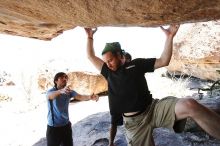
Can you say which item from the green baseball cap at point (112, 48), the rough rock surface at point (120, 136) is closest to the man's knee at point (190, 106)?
the green baseball cap at point (112, 48)

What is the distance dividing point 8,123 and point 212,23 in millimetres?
6053

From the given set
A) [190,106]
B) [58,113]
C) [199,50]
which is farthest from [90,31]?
[199,50]

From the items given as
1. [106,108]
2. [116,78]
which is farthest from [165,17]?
[106,108]

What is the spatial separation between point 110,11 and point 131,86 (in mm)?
843

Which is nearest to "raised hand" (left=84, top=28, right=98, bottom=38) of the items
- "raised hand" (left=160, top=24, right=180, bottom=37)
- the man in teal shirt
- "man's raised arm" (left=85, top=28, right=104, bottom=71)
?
"man's raised arm" (left=85, top=28, right=104, bottom=71)

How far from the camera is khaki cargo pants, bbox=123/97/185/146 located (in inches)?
111

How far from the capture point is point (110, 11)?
2615 mm

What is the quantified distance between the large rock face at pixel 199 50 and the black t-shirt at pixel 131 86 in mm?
5926

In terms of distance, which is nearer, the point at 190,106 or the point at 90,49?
the point at 190,106

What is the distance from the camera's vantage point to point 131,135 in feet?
10.7

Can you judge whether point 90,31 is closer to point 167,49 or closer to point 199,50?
point 167,49

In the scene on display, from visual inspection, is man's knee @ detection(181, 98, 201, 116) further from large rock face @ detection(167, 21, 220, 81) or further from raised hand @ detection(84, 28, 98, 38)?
large rock face @ detection(167, 21, 220, 81)

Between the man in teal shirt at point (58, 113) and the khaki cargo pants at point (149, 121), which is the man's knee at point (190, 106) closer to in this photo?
the khaki cargo pants at point (149, 121)

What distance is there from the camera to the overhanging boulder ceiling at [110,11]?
2.40 meters
